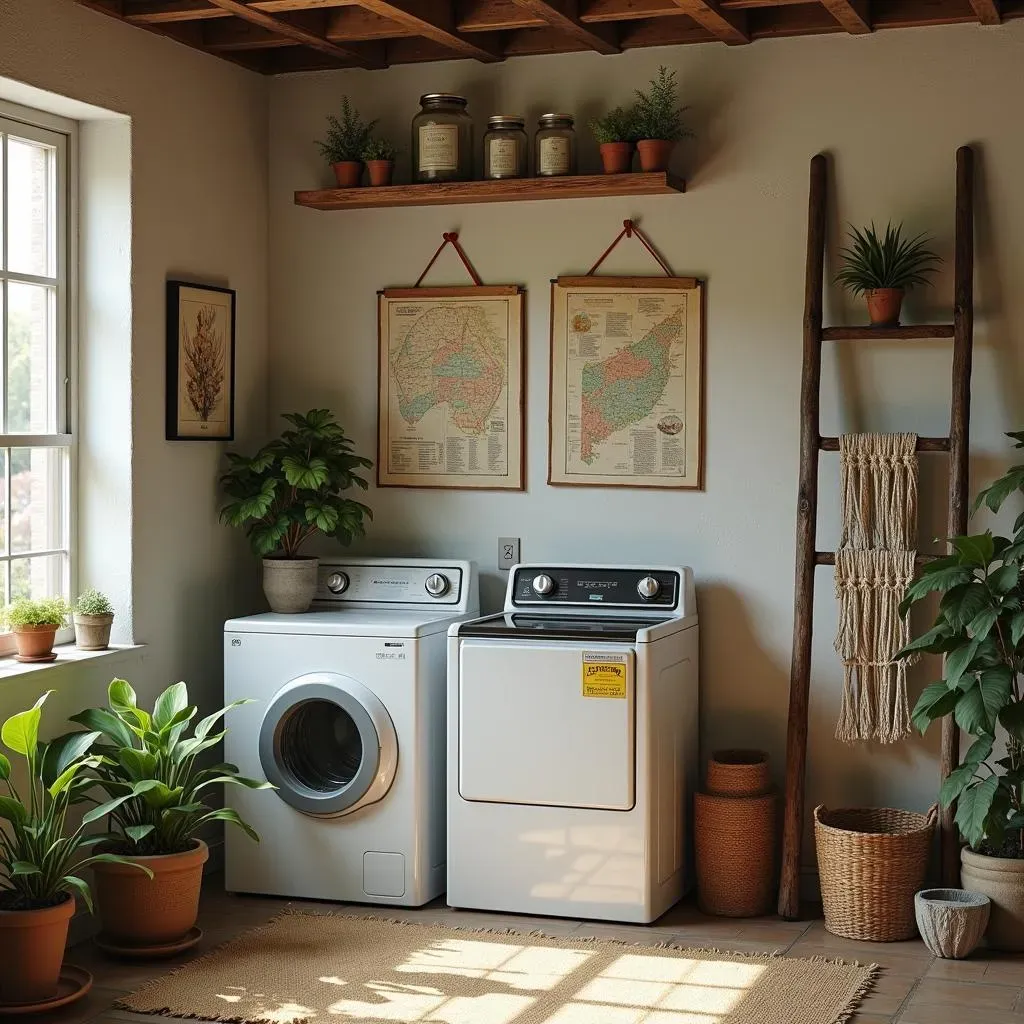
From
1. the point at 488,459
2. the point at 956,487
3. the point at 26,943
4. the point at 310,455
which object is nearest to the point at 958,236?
the point at 956,487

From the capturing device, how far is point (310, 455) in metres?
A: 4.70

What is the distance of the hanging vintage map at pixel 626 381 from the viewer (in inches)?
181

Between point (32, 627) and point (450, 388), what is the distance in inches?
61.3

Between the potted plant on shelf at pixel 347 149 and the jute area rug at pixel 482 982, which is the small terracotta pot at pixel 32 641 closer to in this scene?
the jute area rug at pixel 482 982

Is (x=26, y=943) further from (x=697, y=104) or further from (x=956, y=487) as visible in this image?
(x=697, y=104)

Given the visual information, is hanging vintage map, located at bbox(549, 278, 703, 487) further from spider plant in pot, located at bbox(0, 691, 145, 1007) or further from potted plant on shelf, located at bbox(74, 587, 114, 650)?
spider plant in pot, located at bbox(0, 691, 145, 1007)

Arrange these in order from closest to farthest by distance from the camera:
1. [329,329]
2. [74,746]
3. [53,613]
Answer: [74,746] → [53,613] → [329,329]

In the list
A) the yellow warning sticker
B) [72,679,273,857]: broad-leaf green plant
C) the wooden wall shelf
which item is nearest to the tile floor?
[72,679,273,857]: broad-leaf green plant

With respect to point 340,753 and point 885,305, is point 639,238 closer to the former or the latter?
point 885,305

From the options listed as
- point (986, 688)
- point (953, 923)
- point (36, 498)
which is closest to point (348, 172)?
point (36, 498)

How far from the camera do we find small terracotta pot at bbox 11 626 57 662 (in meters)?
3.96

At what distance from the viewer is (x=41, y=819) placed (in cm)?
363

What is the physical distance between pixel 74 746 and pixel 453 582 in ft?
4.46

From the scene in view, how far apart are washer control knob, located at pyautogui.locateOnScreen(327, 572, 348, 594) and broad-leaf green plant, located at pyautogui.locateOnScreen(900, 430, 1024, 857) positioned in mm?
1770
